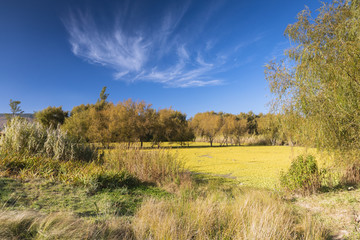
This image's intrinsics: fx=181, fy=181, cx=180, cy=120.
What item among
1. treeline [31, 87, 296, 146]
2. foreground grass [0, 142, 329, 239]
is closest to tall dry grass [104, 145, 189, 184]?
foreground grass [0, 142, 329, 239]

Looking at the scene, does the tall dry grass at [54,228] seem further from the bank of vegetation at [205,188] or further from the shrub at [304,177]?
the shrub at [304,177]

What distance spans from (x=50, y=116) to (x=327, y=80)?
41.3 meters

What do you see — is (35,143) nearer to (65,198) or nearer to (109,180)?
(109,180)

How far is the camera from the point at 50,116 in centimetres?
3447

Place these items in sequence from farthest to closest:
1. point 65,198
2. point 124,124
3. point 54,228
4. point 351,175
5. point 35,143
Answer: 1. point 124,124
2. point 35,143
3. point 351,175
4. point 65,198
5. point 54,228

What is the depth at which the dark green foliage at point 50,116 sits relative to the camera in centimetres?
3278

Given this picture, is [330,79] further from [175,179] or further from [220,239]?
[175,179]

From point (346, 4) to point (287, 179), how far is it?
18.0 feet

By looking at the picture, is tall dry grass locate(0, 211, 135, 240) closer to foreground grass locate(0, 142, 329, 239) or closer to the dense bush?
foreground grass locate(0, 142, 329, 239)

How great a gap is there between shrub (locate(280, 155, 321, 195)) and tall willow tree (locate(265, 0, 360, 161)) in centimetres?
77

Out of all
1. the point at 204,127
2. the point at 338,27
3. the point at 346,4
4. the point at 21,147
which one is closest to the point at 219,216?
the point at 338,27

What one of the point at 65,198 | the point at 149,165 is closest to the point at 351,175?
the point at 149,165

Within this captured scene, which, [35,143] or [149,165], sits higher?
[35,143]

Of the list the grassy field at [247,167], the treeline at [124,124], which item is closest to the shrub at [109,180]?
the grassy field at [247,167]
